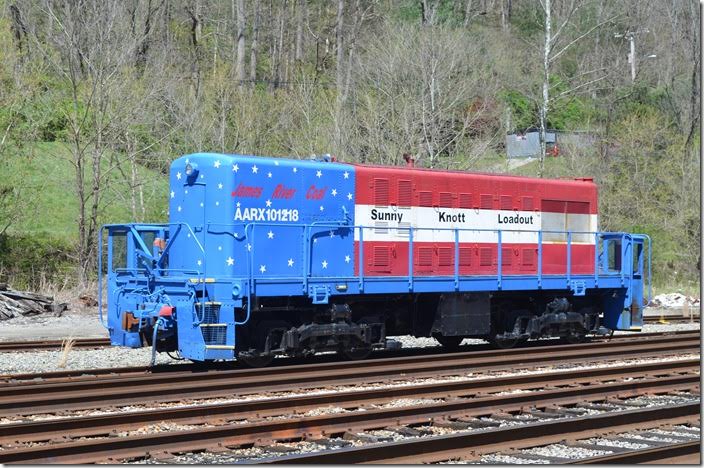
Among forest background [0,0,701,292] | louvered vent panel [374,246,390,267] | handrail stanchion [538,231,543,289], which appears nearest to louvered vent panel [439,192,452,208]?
louvered vent panel [374,246,390,267]

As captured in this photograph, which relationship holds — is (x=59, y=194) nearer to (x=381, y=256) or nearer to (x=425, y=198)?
(x=425, y=198)

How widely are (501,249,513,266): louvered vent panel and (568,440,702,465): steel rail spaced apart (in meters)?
9.66

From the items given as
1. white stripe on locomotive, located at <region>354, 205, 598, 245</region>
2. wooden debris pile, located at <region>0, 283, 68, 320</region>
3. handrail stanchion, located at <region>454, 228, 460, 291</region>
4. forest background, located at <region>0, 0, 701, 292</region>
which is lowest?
wooden debris pile, located at <region>0, 283, 68, 320</region>

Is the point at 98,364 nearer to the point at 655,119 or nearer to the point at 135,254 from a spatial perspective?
the point at 135,254

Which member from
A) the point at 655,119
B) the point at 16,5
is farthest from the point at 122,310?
the point at 655,119

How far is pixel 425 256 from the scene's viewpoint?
16.6 metres

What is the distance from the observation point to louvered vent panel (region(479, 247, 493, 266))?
57.2ft

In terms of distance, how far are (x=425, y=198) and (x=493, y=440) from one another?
8.43 meters

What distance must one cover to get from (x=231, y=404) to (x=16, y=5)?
3430 centimetres

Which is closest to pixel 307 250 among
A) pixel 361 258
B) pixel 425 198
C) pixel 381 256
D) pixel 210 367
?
pixel 361 258

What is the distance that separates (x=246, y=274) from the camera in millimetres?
14359

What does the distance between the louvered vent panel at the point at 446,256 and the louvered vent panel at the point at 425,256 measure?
0.21 metres

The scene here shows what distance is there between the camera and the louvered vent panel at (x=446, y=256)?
16.8 metres

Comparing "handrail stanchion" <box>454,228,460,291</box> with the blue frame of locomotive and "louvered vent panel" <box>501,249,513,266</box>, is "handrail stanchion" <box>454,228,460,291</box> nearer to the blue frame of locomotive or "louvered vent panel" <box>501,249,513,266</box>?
the blue frame of locomotive
